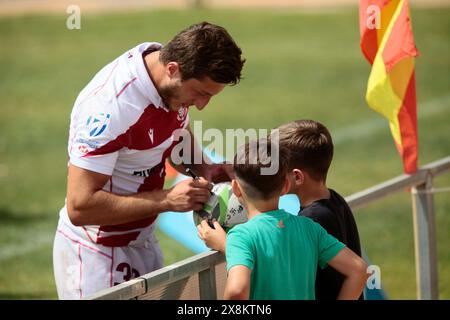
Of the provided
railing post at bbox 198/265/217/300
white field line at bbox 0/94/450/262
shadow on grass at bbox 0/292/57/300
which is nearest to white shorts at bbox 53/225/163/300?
railing post at bbox 198/265/217/300

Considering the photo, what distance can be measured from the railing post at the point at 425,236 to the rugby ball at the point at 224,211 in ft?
5.99

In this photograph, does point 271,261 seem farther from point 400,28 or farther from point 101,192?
point 400,28

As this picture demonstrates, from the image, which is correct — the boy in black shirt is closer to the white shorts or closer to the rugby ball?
the rugby ball

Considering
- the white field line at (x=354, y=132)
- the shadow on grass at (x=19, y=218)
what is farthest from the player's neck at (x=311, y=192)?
the shadow on grass at (x=19, y=218)

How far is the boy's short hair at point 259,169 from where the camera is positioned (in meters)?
3.21

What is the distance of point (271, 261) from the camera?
318cm

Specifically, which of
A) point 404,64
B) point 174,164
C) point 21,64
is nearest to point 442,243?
point 404,64

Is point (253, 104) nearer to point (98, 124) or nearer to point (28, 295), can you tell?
point (28, 295)

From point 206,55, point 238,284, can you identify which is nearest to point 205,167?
point 206,55

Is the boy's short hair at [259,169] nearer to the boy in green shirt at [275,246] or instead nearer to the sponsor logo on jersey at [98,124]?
the boy in green shirt at [275,246]

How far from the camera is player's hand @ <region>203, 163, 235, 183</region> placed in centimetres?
428

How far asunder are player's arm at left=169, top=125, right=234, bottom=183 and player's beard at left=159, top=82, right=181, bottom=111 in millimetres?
400

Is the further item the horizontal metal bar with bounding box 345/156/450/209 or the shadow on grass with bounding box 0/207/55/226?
the shadow on grass with bounding box 0/207/55/226
